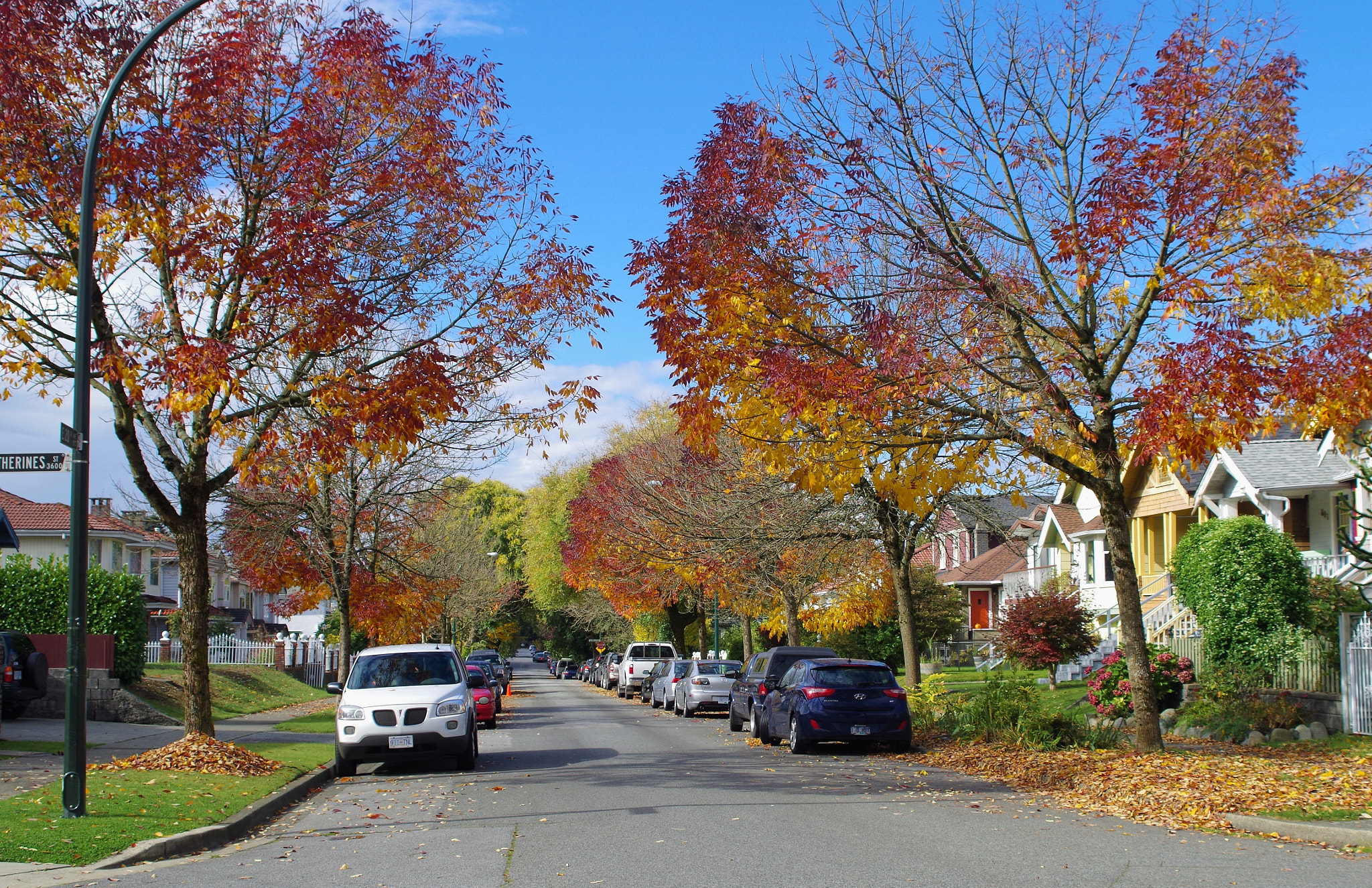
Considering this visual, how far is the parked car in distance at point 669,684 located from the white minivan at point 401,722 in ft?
50.1

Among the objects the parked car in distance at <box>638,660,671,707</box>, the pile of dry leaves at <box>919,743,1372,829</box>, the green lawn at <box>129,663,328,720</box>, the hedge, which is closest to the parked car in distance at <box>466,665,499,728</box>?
the green lawn at <box>129,663,328,720</box>

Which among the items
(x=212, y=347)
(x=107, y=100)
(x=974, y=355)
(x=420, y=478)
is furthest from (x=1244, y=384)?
(x=420, y=478)

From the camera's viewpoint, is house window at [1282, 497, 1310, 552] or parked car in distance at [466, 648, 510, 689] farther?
parked car in distance at [466, 648, 510, 689]

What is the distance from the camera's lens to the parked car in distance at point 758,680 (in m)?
20.7

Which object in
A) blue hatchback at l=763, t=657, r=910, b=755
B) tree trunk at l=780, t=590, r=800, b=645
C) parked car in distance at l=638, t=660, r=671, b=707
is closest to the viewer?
blue hatchback at l=763, t=657, r=910, b=755

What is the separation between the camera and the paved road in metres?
8.16

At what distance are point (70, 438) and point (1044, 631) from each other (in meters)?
21.6

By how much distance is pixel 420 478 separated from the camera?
1076 inches

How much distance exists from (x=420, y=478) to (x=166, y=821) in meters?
17.5

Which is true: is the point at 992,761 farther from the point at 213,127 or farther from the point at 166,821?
the point at 213,127

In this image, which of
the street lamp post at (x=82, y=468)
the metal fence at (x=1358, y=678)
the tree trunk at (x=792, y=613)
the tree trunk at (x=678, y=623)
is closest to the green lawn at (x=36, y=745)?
the street lamp post at (x=82, y=468)

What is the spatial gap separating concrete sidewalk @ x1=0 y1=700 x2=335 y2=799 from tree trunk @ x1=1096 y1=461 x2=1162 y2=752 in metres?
12.6

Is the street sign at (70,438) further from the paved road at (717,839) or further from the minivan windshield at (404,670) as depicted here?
the minivan windshield at (404,670)

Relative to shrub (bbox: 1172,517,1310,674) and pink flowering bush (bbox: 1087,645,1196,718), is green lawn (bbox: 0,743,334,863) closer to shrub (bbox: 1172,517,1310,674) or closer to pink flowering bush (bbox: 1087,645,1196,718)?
pink flowering bush (bbox: 1087,645,1196,718)
